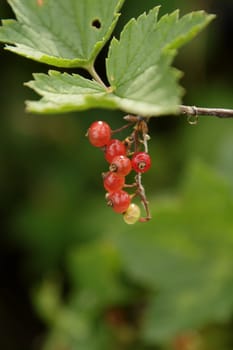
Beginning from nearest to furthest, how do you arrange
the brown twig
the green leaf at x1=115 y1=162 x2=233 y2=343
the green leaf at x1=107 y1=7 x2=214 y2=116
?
the green leaf at x1=107 y1=7 x2=214 y2=116 → the brown twig → the green leaf at x1=115 y1=162 x2=233 y2=343

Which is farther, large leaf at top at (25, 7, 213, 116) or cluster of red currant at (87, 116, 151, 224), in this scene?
cluster of red currant at (87, 116, 151, 224)

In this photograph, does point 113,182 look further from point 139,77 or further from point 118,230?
point 118,230

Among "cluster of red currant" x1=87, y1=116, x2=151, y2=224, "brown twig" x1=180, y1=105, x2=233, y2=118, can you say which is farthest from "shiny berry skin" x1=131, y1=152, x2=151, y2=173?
"brown twig" x1=180, y1=105, x2=233, y2=118

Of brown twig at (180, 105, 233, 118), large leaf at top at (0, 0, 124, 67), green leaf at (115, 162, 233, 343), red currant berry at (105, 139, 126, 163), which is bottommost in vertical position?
red currant berry at (105, 139, 126, 163)

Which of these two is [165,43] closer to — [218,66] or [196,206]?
[196,206]

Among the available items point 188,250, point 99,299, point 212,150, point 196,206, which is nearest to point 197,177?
point 196,206

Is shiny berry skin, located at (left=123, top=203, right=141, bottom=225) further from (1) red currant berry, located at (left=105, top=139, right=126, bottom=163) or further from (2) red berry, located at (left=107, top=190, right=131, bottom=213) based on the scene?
(1) red currant berry, located at (left=105, top=139, right=126, bottom=163)

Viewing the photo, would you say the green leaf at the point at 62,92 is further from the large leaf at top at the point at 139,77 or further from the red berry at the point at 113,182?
the red berry at the point at 113,182

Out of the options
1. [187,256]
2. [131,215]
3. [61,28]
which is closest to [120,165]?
[131,215]
